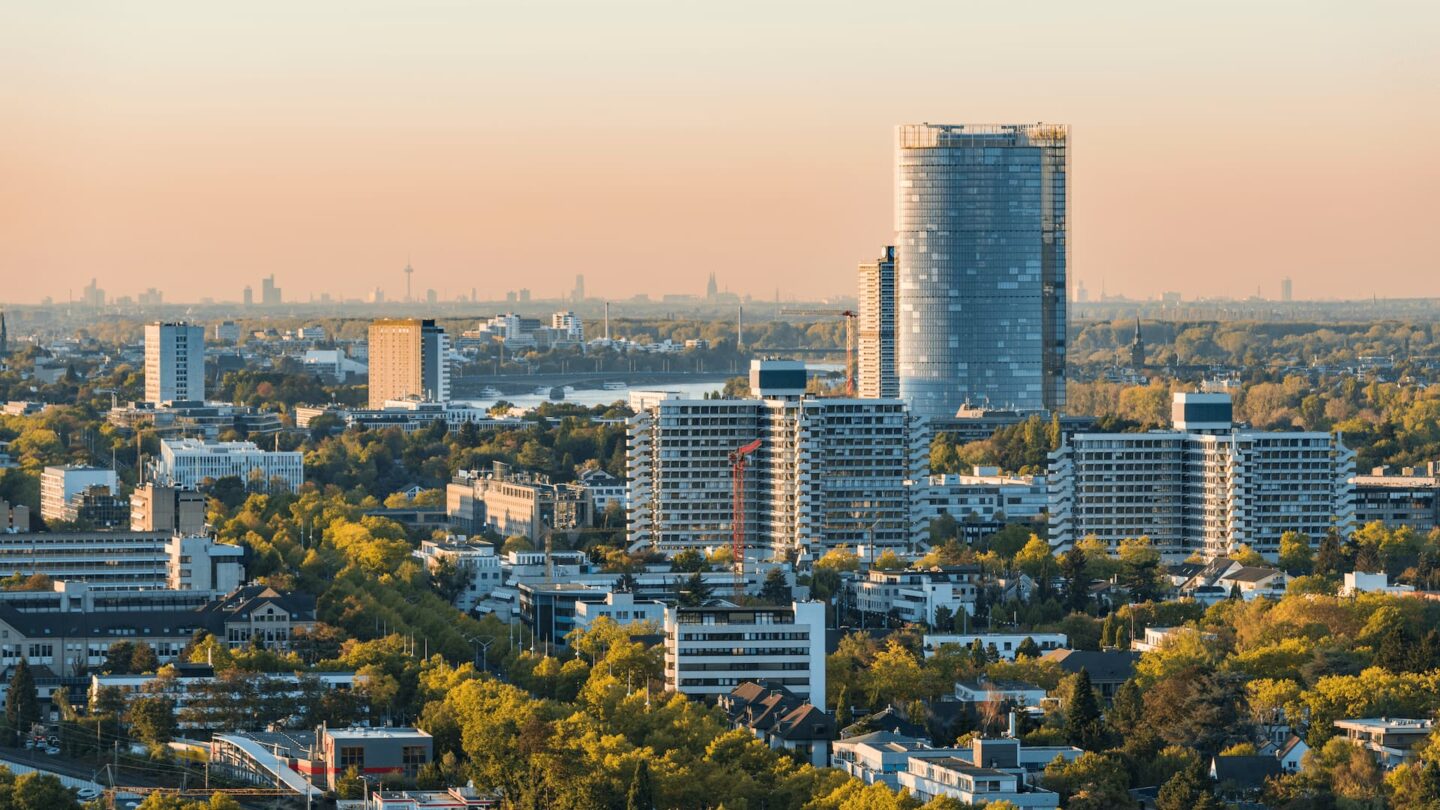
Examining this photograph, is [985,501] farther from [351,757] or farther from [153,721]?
[351,757]

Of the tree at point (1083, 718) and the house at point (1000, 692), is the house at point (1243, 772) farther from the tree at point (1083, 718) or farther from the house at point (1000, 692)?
the house at point (1000, 692)

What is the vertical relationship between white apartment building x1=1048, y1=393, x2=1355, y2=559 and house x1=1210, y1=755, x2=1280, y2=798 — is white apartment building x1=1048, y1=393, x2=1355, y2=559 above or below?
above

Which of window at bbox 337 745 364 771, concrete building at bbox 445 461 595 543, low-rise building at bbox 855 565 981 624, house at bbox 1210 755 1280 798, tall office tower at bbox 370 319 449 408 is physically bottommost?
house at bbox 1210 755 1280 798

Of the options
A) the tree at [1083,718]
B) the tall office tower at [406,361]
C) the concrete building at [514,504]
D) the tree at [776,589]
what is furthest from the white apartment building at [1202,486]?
the tall office tower at [406,361]

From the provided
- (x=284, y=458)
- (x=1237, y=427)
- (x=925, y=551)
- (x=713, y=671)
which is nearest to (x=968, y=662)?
(x=713, y=671)

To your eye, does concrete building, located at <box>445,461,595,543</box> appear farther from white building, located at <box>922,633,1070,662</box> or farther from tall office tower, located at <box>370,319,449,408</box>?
tall office tower, located at <box>370,319,449,408</box>

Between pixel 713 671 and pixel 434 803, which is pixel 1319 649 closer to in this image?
pixel 713 671

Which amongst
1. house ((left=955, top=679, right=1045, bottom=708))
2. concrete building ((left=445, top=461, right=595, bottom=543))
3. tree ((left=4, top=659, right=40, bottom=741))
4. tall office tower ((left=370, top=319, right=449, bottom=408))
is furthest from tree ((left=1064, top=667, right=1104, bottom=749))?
tall office tower ((left=370, top=319, right=449, bottom=408))
